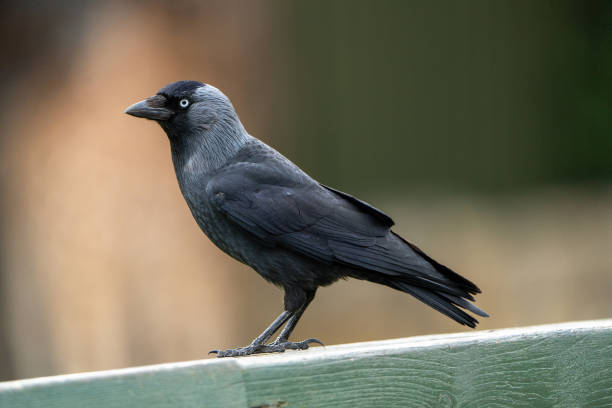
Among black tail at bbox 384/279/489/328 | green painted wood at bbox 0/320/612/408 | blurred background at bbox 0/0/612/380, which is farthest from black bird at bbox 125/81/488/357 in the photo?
blurred background at bbox 0/0/612/380

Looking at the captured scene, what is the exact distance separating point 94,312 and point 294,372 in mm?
4404

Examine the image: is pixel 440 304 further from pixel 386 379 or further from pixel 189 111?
pixel 189 111

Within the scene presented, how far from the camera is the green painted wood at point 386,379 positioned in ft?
5.79

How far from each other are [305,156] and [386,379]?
544 cm

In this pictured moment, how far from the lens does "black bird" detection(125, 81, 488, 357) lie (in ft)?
9.94

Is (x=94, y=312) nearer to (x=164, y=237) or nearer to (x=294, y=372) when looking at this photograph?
(x=164, y=237)

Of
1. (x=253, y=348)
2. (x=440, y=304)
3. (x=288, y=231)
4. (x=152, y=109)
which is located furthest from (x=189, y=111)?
(x=440, y=304)

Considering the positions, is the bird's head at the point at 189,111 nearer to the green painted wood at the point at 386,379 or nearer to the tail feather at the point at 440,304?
the tail feather at the point at 440,304

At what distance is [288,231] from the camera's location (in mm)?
3102

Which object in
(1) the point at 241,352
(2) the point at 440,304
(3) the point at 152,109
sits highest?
(3) the point at 152,109

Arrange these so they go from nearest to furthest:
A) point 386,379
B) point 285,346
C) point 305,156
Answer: point 386,379 → point 285,346 → point 305,156

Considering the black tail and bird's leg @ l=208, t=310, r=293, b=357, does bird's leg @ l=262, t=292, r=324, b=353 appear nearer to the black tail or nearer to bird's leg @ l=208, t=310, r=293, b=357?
bird's leg @ l=208, t=310, r=293, b=357

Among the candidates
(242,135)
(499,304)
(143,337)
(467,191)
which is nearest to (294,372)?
(242,135)

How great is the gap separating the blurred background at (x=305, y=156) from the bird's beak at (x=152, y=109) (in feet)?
9.43
